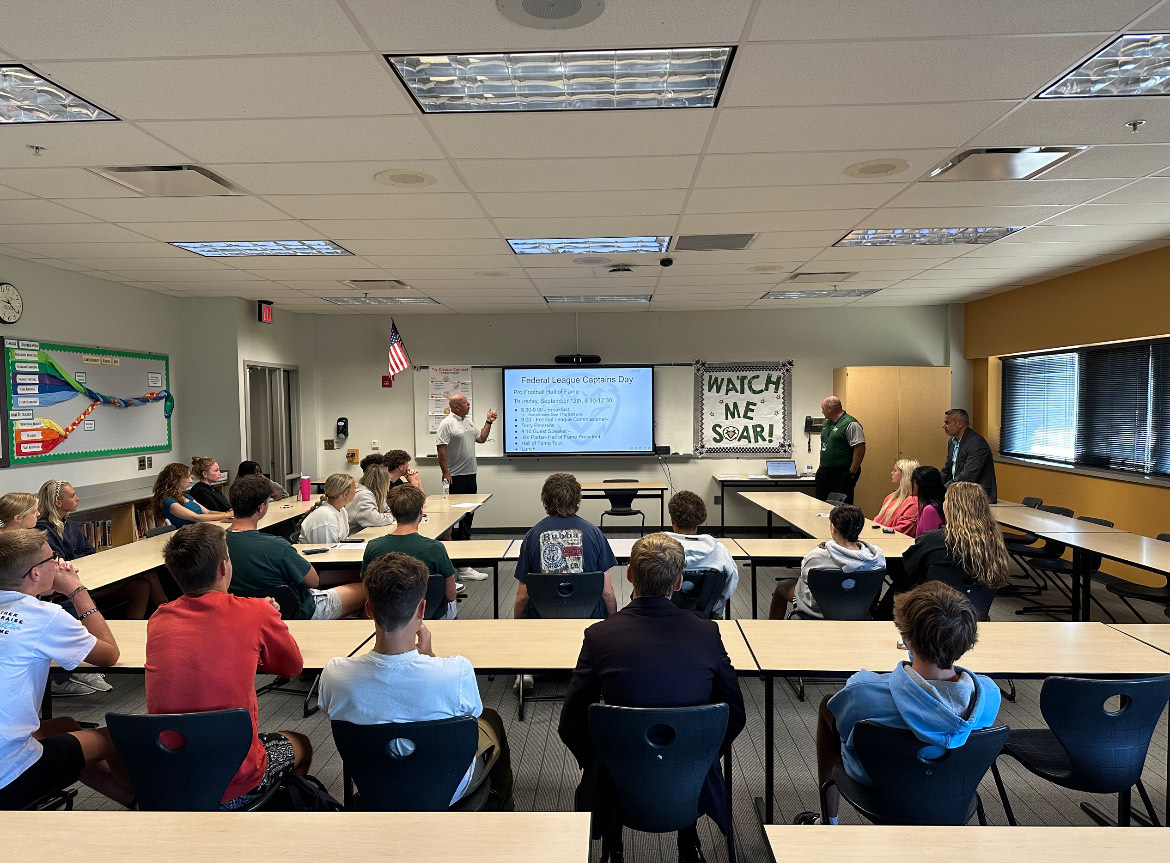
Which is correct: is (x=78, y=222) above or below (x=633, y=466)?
above

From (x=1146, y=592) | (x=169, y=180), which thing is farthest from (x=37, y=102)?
(x=1146, y=592)

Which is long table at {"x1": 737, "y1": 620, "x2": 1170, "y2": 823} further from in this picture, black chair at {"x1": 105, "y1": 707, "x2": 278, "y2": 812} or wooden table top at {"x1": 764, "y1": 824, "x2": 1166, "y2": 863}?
black chair at {"x1": 105, "y1": 707, "x2": 278, "y2": 812}

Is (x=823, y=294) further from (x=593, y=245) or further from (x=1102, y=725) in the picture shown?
(x=1102, y=725)

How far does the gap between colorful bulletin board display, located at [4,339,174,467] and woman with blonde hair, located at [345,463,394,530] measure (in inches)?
94.4

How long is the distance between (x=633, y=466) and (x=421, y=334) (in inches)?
122

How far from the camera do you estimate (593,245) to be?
5.35 metres

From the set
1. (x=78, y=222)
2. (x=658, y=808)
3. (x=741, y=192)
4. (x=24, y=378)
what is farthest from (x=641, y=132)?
(x=24, y=378)

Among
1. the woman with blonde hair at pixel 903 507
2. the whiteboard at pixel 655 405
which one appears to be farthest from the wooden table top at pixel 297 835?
the whiteboard at pixel 655 405

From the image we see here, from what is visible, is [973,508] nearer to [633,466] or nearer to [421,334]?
[633,466]

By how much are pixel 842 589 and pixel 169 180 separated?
387 cm

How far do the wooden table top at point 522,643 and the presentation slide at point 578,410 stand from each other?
616 cm

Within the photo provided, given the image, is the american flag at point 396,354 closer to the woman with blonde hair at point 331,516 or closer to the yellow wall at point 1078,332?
the woman with blonde hair at point 331,516

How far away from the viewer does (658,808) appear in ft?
6.73

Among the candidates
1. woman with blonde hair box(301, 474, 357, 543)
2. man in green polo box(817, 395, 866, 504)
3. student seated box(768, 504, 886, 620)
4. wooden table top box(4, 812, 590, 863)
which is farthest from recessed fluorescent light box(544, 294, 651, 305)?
wooden table top box(4, 812, 590, 863)
